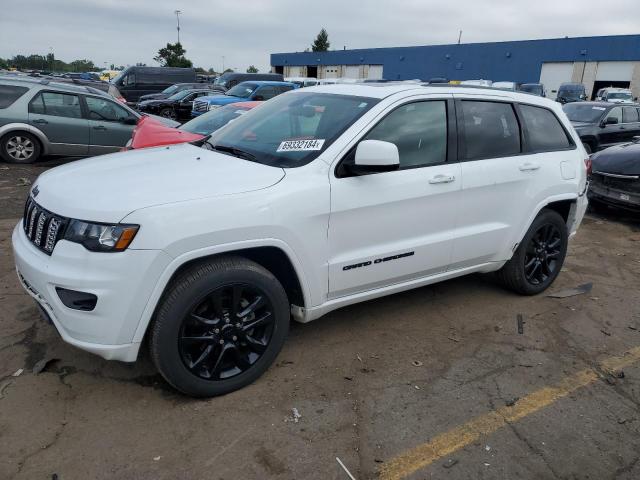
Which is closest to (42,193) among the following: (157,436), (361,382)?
(157,436)

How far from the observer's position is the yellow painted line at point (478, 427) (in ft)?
8.51

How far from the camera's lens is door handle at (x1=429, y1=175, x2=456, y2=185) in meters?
3.61

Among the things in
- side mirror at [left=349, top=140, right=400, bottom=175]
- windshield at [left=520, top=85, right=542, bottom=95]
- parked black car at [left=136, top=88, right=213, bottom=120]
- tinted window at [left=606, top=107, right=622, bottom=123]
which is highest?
windshield at [left=520, top=85, right=542, bottom=95]

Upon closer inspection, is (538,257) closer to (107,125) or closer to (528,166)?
(528,166)

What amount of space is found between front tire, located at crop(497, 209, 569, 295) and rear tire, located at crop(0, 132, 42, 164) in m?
9.06

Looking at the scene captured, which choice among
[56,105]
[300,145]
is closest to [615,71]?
[56,105]

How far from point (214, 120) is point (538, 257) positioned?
15.3 ft

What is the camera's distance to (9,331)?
3.65 m

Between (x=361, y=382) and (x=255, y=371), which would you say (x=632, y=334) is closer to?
(x=361, y=382)

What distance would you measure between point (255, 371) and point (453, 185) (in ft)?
6.15

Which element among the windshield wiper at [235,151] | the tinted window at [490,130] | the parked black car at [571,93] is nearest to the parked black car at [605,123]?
the tinted window at [490,130]

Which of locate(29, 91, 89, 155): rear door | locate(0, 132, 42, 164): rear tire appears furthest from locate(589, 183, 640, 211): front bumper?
locate(0, 132, 42, 164): rear tire

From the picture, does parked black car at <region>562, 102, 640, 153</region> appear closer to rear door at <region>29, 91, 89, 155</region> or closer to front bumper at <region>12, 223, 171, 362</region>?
rear door at <region>29, 91, 89, 155</region>

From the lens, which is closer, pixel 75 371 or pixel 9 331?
pixel 75 371
